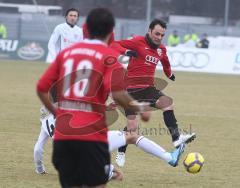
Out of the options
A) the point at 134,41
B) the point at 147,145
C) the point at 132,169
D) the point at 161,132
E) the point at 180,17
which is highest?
the point at 134,41

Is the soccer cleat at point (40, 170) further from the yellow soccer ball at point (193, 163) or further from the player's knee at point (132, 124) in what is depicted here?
the yellow soccer ball at point (193, 163)

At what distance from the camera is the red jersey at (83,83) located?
18.9 ft

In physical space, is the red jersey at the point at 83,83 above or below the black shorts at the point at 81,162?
above

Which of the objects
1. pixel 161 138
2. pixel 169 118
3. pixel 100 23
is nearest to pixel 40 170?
pixel 169 118

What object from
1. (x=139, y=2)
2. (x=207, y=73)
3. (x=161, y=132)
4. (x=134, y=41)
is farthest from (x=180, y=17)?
(x=134, y=41)

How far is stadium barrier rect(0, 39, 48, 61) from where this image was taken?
124ft

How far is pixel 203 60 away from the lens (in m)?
34.6

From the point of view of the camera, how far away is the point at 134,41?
35.5 feet

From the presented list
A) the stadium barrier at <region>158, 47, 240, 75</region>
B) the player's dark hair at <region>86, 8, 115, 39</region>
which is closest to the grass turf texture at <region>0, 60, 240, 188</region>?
the player's dark hair at <region>86, 8, 115, 39</region>

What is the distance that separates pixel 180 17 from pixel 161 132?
3962cm

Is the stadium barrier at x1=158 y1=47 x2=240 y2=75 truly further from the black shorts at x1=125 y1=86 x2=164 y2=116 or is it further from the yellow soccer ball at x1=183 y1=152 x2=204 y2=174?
the yellow soccer ball at x1=183 y1=152 x2=204 y2=174

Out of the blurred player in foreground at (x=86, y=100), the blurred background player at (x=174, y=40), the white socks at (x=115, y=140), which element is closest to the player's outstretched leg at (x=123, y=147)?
the white socks at (x=115, y=140)

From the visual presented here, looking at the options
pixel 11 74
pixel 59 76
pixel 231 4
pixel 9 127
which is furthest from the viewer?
pixel 231 4

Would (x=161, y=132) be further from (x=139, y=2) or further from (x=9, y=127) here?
(x=139, y=2)
